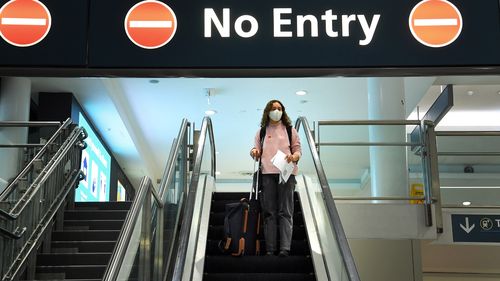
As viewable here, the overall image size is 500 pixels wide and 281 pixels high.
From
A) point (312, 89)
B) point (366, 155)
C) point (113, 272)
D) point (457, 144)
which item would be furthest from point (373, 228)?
point (312, 89)

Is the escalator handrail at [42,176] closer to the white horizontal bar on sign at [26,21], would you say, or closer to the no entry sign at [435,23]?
the white horizontal bar on sign at [26,21]

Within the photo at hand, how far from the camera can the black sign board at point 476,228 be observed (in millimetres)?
9094

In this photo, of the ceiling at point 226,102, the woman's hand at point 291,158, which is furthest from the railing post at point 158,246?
the ceiling at point 226,102

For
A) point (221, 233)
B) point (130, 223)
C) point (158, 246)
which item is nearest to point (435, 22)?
point (130, 223)

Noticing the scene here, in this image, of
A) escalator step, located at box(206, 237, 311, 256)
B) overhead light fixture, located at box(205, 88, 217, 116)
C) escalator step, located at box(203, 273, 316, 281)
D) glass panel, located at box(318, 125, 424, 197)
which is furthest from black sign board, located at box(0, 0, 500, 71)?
overhead light fixture, located at box(205, 88, 217, 116)

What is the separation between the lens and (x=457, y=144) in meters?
10.5

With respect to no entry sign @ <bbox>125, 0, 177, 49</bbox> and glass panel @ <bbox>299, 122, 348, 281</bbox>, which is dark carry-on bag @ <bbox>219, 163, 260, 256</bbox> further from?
no entry sign @ <bbox>125, 0, 177, 49</bbox>

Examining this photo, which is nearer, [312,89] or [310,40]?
[310,40]

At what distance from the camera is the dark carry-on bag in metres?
7.47

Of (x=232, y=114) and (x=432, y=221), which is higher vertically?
(x=232, y=114)

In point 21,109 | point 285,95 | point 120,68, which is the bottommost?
point 120,68

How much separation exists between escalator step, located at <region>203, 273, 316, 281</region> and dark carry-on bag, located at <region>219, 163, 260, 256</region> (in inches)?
16.5

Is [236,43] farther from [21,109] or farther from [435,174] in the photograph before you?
[21,109]

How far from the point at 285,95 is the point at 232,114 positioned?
6.60 ft
